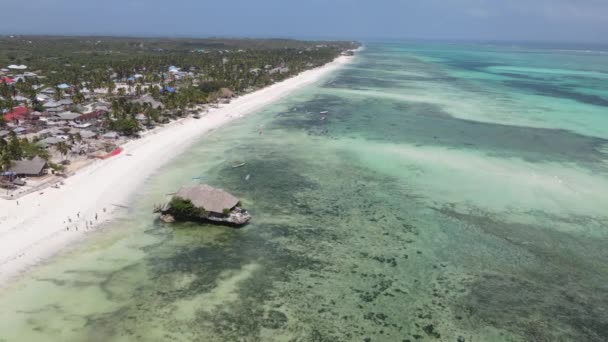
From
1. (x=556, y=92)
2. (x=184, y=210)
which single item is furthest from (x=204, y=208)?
(x=556, y=92)

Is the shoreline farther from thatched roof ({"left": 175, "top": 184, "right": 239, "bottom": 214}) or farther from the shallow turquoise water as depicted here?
thatched roof ({"left": 175, "top": 184, "right": 239, "bottom": 214})

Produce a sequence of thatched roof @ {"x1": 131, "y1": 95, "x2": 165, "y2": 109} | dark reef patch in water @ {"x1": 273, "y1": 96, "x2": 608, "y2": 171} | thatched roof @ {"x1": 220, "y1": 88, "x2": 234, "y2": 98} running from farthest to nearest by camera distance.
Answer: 1. thatched roof @ {"x1": 220, "y1": 88, "x2": 234, "y2": 98}
2. thatched roof @ {"x1": 131, "y1": 95, "x2": 165, "y2": 109}
3. dark reef patch in water @ {"x1": 273, "y1": 96, "x2": 608, "y2": 171}

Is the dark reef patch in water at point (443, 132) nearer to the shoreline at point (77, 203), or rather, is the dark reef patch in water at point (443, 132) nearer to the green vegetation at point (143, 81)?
the green vegetation at point (143, 81)

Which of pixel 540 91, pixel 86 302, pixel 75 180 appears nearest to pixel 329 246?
pixel 86 302

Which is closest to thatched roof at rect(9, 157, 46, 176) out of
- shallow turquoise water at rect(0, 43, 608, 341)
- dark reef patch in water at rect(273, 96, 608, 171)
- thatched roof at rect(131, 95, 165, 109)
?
shallow turquoise water at rect(0, 43, 608, 341)

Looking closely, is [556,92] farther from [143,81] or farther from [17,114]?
[17,114]

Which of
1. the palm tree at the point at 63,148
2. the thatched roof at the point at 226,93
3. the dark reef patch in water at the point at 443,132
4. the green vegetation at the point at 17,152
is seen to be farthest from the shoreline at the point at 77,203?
the thatched roof at the point at 226,93

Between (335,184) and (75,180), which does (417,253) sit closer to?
(335,184)
